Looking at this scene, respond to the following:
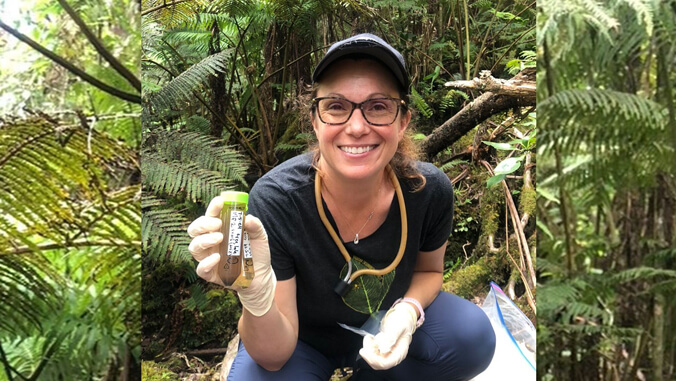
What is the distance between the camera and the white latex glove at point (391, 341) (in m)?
1.33

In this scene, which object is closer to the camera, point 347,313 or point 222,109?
point 347,313

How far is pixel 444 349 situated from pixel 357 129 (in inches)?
26.8

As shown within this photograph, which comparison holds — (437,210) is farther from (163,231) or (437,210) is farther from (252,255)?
(163,231)

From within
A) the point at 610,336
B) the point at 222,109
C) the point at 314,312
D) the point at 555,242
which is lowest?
the point at 610,336

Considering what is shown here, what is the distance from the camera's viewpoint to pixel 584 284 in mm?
1390

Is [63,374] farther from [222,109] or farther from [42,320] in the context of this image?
[222,109]

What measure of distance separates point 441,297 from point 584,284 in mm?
380

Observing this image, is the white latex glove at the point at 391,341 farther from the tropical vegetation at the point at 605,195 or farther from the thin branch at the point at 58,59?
the thin branch at the point at 58,59

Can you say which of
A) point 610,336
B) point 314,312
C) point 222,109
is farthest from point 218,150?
point 610,336

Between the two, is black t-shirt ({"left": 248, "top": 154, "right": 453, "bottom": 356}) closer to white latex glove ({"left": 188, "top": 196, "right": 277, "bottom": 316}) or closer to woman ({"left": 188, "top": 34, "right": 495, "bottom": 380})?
woman ({"left": 188, "top": 34, "right": 495, "bottom": 380})

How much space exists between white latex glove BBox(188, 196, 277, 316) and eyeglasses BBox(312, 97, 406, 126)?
12.7 inches

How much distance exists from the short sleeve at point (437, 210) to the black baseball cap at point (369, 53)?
281 mm

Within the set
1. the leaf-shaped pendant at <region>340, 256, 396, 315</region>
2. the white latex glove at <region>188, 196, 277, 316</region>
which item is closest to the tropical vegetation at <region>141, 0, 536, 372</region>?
the leaf-shaped pendant at <region>340, 256, 396, 315</region>

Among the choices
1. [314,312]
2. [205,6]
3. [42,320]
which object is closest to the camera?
[42,320]
